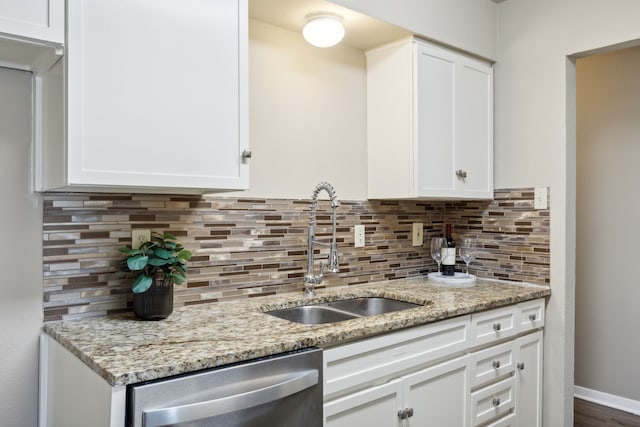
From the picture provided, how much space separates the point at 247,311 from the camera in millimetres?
1735

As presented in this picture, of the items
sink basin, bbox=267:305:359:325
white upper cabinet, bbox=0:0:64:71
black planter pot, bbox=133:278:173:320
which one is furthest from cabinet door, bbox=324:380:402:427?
white upper cabinet, bbox=0:0:64:71

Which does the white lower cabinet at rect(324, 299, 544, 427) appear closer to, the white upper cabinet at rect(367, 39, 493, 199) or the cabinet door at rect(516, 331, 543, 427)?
the cabinet door at rect(516, 331, 543, 427)

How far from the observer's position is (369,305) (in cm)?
221

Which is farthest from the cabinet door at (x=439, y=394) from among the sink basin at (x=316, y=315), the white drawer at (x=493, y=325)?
the sink basin at (x=316, y=315)

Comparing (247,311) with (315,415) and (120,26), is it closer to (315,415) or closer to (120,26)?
(315,415)

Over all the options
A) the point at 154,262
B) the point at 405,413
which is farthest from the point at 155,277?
the point at 405,413

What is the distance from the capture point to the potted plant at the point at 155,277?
147 cm

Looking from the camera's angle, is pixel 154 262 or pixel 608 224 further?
pixel 608 224

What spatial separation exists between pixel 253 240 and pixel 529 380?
57.7 inches

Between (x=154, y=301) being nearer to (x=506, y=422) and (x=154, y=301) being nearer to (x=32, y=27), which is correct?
(x=32, y=27)

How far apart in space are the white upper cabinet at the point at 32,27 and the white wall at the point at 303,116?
86 centimetres

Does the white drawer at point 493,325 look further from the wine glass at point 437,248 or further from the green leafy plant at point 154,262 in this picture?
the green leafy plant at point 154,262

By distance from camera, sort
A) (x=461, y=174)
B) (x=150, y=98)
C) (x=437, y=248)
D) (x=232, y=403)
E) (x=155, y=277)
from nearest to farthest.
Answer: (x=232, y=403) → (x=150, y=98) → (x=155, y=277) → (x=461, y=174) → (x=437, y=248)

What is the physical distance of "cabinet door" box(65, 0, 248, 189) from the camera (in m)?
1.29
